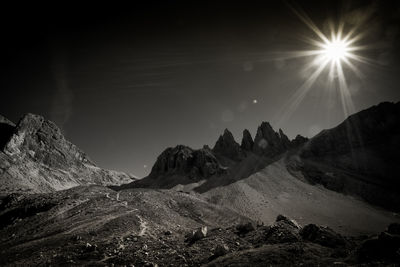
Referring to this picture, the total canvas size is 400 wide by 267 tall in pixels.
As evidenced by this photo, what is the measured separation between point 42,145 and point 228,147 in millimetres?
100681

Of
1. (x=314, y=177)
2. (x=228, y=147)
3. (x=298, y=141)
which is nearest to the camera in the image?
(x=314, y=177)

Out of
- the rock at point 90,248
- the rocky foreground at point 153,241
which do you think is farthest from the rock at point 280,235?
the rock at point 90,248

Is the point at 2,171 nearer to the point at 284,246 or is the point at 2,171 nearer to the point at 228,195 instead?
the point at 228,195

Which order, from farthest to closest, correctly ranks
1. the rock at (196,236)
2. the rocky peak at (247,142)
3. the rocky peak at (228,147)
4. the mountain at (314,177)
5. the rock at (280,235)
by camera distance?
the rocky peak at (247,142), the rocky peak at (228,147), the mountain at (314,177), the rock at (196,236), the rock at (280,235)

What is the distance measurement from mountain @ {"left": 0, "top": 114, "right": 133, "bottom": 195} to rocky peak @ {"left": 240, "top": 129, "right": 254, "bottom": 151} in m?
83.4

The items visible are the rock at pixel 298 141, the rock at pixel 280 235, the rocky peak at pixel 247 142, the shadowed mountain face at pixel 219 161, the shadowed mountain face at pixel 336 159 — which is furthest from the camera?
the rocky peak at pixel 247 142

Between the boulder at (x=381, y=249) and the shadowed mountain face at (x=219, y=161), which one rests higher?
the shadowed mountain face at (x=219, y=161)

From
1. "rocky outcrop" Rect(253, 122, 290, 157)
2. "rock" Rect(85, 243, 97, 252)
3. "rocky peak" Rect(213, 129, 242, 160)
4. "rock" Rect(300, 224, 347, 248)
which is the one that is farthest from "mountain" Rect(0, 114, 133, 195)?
"rocky outcrop" Rect(253, 122, 290, 157)

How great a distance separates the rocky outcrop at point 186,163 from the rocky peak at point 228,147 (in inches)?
778

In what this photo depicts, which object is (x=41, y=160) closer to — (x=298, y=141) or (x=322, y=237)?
(x=322, y=237)

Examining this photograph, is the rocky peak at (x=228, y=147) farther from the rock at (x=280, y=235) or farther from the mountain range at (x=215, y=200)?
the rock at (x=280, y=235)

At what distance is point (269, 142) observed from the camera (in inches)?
4518

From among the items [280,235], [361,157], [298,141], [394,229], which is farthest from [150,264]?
[298,141]

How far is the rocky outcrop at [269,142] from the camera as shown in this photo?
109750 millimetres
